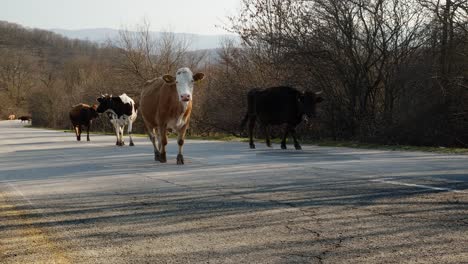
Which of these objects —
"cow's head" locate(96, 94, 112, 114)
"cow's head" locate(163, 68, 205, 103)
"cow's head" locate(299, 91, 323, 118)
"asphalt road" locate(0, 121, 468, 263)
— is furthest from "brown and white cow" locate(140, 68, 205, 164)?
"cow's head" locate(96, 94, 112, 114)

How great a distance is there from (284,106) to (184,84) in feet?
18.1

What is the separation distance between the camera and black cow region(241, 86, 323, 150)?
16766mm

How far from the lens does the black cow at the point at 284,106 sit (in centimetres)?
1677

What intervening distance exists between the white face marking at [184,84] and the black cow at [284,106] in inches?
192

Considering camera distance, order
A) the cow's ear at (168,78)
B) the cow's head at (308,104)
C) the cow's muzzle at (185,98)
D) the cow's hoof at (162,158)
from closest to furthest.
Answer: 1. the cow's muzzle at (185,98)
2. the cow's ear at (168,78)
3. the cow's hoof at (162,158)
4. the cow's head at (308,104)

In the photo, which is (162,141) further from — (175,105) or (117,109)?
(117,109)

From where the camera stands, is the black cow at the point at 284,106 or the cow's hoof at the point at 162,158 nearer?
the cow's hoof at the point at 162,158

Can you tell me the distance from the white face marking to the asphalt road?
7.03 ft

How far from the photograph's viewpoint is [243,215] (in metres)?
5.89

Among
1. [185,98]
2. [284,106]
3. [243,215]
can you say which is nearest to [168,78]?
[185,98]

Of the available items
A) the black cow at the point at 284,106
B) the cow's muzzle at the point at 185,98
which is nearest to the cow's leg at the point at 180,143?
the cow's muzzle at the point at 185,98

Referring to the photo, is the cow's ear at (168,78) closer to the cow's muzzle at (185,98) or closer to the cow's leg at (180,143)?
the cow's muzzle at (185,98)

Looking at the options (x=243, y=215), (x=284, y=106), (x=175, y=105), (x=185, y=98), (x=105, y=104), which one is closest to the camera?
(x=243, y=215)

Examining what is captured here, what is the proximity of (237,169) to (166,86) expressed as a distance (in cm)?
344
